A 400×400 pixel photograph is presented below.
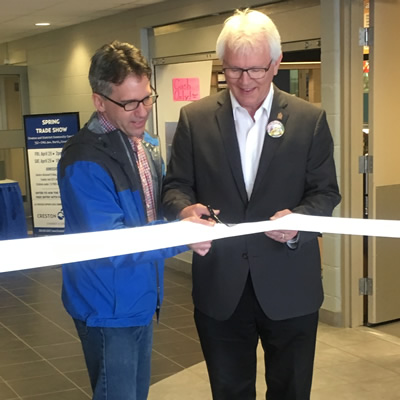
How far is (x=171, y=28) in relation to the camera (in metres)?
7.56

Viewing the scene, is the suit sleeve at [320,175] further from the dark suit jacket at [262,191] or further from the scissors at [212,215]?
the scissors at [212,215]

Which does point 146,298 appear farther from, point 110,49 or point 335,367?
point 335,367

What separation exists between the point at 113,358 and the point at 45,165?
753cm

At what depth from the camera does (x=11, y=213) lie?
30.3ft

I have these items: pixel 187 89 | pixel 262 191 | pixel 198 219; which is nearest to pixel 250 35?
pixel 262 191

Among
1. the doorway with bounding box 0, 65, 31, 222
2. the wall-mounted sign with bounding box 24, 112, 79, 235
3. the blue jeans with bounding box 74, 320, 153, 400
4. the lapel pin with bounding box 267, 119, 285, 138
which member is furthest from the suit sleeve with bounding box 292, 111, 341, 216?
the doorway with bounding box 0, 65, 31, 222

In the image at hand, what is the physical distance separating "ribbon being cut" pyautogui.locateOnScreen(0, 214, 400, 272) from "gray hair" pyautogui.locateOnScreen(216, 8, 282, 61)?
1.84 feet

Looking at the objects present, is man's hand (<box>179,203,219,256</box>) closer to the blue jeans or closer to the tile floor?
the blue jeans

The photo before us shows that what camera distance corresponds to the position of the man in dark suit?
252 cm

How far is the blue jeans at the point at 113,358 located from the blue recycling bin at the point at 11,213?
715cm

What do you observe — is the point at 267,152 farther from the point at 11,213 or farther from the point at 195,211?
the point at 11,213

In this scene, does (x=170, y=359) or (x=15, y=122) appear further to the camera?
(x=15, y=122)

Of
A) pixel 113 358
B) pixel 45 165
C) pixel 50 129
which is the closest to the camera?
pixel 113 358

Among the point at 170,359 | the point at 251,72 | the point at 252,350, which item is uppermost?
the point at 251,72
